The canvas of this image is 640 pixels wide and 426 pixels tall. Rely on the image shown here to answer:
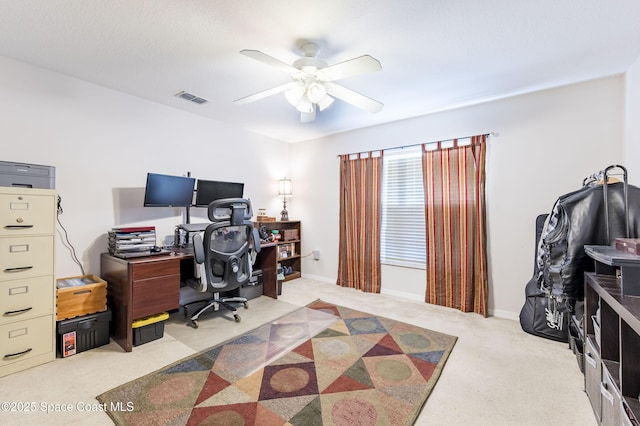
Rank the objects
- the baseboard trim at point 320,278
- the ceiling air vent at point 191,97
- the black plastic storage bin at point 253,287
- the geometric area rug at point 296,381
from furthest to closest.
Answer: the baseboard trim at point 320,278
the black plastic storage bin at point 253,287
the ceiling air vent at point 191,97
the geometric area rug at point 296,381

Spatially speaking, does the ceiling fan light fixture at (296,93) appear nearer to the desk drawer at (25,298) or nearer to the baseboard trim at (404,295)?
the desk drawer at (25,298)

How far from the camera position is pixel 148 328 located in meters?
2.36

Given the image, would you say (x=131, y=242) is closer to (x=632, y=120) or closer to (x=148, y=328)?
(x=148, y=328)

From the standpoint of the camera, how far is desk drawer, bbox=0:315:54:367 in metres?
1.88

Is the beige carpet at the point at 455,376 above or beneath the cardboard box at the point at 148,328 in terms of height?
beneath

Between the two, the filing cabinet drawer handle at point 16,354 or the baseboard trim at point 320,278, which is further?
the baseboard trim at point 320,278

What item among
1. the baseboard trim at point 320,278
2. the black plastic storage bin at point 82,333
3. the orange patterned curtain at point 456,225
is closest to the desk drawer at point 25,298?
the black plastic storage bin at point 82,333

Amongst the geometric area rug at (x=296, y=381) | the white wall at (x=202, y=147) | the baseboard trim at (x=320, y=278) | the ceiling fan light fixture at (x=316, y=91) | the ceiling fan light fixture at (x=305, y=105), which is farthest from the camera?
the baseboard trim at (x=320, y=278)

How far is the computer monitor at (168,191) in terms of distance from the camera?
2.74 meters

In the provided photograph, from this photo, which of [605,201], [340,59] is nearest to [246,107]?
[340,59]

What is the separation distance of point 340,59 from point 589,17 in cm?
160

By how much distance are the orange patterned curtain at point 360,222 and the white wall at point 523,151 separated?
1.13 ft

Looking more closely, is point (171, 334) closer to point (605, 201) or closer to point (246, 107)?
point (246, 107)

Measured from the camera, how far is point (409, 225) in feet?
12.0
